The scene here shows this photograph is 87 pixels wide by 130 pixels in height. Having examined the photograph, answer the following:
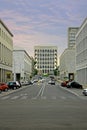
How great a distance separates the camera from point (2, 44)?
341 ft

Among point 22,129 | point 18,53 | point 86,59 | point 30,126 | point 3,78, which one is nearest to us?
point 22,129

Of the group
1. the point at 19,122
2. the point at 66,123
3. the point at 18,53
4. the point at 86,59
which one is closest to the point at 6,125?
the point at 19,122

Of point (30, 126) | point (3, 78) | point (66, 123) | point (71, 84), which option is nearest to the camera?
point (30, 126)

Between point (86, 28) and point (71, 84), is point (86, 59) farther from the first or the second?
point (71, 84)

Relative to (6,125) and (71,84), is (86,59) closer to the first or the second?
(71,84)

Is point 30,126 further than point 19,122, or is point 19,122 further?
point 19,122

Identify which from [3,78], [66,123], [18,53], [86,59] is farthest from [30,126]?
[18,53]

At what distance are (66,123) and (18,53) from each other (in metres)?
158

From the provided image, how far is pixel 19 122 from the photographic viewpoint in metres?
16.2

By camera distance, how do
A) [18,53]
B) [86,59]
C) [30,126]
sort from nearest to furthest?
1. [30,126]
2. [86,59]
3. [18,53]

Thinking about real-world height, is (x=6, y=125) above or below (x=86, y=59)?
below

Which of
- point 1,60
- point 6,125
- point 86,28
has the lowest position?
point 6,125

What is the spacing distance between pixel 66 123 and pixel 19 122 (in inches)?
78.3

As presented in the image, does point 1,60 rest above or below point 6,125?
above
